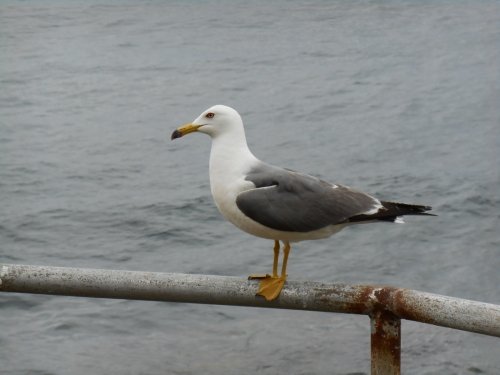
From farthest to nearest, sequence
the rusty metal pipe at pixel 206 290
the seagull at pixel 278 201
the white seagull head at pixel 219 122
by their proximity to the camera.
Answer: the white seagull head at pixel 219 122 → the seagull at pixel 278 201 → the rusty metal pipe at pixel 206 290

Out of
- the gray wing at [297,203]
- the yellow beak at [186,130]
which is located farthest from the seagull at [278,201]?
the yellow beak at [186,130]

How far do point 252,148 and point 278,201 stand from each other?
8.47m

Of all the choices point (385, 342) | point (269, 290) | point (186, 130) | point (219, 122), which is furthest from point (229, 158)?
point (385, 342)

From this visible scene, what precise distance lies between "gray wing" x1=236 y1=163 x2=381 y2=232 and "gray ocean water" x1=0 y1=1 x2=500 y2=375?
309cm

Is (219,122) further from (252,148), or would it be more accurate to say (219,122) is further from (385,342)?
(252,148)

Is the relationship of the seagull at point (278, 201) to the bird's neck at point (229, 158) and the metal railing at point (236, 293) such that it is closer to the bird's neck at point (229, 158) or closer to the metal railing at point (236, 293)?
the bird's neck at point (229, 158)

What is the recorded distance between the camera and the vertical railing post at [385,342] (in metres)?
3.32

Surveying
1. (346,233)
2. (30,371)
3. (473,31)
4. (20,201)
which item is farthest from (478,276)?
(473,31)

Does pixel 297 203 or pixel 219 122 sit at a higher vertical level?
pixel 219 122

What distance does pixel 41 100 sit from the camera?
50.4 ft

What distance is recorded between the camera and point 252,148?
1281 cm

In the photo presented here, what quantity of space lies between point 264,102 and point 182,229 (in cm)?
443

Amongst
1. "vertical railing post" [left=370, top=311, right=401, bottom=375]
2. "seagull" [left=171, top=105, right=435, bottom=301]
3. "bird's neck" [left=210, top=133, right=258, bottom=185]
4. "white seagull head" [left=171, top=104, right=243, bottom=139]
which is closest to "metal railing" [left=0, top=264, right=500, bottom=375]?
"vertical railing post" [left=370, top=311, right=401, bottom=375]

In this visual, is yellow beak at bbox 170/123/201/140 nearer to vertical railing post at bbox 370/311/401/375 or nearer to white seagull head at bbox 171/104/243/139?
white seagull head at bbox 171/104/243/139
